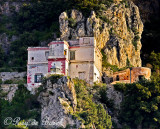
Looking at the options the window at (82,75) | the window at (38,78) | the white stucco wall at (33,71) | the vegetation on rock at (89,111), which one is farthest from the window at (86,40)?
the window at (38,78)

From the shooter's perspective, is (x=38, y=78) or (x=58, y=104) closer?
(x=58, y=104)

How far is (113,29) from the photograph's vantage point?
9012 centimetres

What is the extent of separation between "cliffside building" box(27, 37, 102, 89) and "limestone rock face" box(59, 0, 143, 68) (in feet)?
20.2

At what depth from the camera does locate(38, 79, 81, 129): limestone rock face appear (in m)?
68.0

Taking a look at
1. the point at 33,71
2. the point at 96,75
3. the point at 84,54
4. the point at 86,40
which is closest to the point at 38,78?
the point at 33,71

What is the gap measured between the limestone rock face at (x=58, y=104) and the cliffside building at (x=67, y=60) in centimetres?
544

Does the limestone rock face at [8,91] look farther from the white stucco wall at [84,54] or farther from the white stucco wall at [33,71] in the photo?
the white stucco wall at [84,54]

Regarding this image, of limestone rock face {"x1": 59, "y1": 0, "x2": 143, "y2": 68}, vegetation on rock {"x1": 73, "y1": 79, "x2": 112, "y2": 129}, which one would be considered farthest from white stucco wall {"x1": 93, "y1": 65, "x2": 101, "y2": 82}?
limestone rock face {"x1": 59, "y1": 0, "x2": 143, "y2": 68}

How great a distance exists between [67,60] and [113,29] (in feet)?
50.2

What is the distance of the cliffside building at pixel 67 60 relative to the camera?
77062 mm

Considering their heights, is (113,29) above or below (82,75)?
above

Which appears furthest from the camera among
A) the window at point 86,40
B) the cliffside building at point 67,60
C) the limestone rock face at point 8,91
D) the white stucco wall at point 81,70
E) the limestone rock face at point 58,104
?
the window at point 86,40

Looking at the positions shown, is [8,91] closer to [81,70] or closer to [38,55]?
[38,55]

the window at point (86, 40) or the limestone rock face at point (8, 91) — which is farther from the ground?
the window at point (86, 40)
